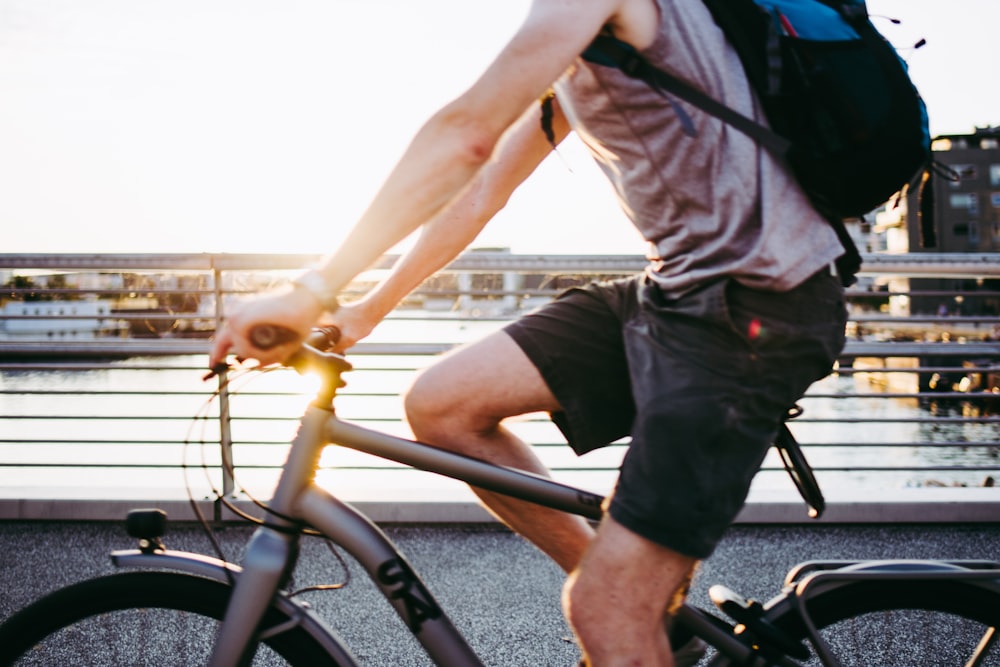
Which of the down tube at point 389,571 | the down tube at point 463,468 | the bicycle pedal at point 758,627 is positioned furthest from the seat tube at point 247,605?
the bicycle pedal at point 758,627

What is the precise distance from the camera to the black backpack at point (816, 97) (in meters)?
1.29

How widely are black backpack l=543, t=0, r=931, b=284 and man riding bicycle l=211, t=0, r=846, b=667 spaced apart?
2cm

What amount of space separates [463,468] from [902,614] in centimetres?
92

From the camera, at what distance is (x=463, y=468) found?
4.74 feet

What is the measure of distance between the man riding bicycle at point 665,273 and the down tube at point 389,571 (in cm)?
25

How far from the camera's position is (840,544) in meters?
3.68

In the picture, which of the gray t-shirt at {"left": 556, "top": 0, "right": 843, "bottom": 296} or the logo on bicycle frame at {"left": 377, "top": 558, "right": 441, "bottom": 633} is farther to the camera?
the logo on bicycle frame at {"left": 377, "top": 558, "right": 441, "bottom": 633}

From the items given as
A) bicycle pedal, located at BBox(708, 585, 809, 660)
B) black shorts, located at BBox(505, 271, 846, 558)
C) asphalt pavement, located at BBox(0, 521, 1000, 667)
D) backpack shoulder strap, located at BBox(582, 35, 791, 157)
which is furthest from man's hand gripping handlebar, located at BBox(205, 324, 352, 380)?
asphalt pavement, located at BBox(0, 521, 1000, 667)

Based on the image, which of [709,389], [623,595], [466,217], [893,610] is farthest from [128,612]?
[893,610]

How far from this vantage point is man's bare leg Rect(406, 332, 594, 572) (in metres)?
1.51

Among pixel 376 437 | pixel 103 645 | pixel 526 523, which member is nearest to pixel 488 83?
pixel 376 437

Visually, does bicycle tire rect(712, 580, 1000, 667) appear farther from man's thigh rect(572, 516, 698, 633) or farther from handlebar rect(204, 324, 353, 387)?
handlebar rect(204, 324, 353, 387)

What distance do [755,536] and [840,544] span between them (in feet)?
1.17

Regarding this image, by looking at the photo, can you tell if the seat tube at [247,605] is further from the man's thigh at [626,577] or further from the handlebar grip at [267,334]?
the man's thigh at [626,577]
